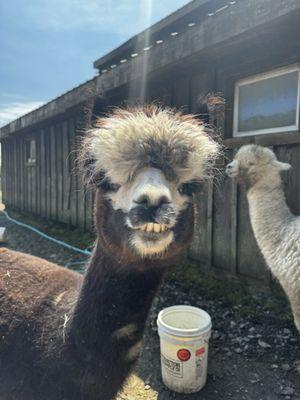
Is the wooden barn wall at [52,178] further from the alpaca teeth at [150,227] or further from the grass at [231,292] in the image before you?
the alpaca teeth at [150,227]

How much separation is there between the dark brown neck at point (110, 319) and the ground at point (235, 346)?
54cm

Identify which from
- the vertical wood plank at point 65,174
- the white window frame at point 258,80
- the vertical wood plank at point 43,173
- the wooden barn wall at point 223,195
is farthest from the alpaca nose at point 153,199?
the vertical wood plank at point 43,173

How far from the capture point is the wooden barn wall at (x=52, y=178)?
6.72 metres

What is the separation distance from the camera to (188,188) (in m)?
1.46

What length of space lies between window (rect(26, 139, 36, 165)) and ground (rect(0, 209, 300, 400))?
6.29 metres

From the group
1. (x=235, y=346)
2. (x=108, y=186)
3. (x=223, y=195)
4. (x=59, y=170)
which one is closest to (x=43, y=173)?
(x=59, y=170)

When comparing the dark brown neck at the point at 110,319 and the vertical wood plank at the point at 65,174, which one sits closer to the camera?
the dark brown neck at the point at 110,319

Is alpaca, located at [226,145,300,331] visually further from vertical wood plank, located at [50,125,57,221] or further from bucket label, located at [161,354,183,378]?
vertical wood plank, located at [50,125,57,221]

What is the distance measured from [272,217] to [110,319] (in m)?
1.95

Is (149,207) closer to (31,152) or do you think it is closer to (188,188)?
(188,188)

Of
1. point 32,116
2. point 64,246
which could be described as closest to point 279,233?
point 64,246

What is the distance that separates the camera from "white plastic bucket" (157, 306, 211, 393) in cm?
226

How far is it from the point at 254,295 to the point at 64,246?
12.0 ft

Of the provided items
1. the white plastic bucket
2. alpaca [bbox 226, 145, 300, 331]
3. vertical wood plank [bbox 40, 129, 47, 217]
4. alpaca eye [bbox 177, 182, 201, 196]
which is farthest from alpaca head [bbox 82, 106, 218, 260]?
vertical wood plank [bbox 40, 129, 47, 217]
